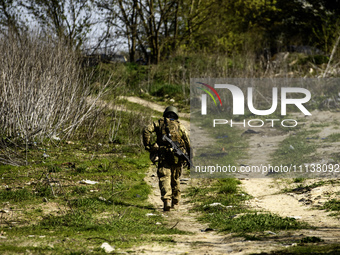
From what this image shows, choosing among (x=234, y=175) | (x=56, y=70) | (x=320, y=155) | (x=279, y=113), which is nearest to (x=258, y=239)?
(x=234, y=175)

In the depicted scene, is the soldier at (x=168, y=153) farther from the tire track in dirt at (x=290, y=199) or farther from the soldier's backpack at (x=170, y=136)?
the tire track in dirt at (x=290, y=199)

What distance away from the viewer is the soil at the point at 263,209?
4.84 meters

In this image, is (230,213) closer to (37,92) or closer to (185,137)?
(185,137)

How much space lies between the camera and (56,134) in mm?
11758

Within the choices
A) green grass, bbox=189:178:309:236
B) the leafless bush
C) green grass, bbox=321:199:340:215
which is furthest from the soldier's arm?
the leafless bush

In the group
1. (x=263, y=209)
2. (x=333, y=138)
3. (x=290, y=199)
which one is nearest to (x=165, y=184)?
(x=263, y=209)

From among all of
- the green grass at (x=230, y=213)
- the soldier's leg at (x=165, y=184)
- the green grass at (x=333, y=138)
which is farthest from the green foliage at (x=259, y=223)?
the green grass at (x=333, y=138)

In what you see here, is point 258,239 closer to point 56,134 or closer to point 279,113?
point 56,134

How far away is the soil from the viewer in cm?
484

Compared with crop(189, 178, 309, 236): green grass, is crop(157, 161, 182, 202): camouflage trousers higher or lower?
higher

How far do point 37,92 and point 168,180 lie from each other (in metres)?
5.14

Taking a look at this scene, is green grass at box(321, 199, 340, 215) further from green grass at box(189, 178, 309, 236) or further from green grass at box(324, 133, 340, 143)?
green grass at box(324, 133, 340, 143)

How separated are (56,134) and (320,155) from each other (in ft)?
21.6

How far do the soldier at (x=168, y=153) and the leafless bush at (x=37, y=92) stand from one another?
3512 millimetres
